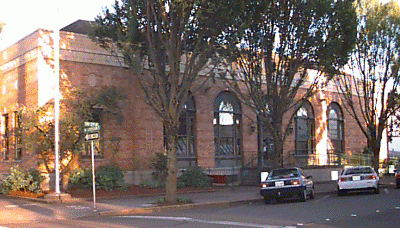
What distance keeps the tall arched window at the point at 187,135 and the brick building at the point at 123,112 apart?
58mm

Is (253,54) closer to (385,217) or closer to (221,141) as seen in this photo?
(221,141)

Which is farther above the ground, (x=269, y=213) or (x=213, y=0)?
(x=213, y=0)

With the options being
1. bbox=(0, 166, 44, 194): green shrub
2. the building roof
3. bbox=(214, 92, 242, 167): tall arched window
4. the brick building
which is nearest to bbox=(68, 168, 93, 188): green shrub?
bbox=(0, 166, 44, 194): green shrub

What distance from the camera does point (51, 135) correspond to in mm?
21984

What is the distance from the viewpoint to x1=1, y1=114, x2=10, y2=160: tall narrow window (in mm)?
27875

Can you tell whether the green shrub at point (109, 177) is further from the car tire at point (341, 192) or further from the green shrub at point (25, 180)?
the car tire at point (341, 192)

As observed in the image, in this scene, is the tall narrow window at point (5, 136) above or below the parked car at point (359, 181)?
above

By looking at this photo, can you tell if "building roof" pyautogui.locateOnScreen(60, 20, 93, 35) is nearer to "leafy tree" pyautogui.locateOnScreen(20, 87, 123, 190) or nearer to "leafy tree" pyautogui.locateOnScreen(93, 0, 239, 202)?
"leafy tree" pyautogui.locateOnScreen(20, 87, 123, 190)

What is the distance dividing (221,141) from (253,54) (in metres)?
8.67

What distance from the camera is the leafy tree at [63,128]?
21.6 meters

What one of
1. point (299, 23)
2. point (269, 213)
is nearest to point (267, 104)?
point (299, 23)

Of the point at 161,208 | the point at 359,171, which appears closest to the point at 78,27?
the point at 161,208

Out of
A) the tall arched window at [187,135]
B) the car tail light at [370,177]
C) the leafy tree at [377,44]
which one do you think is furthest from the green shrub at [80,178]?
the leafy tree at [377,44]

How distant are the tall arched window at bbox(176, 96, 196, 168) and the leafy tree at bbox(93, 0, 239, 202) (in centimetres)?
960
